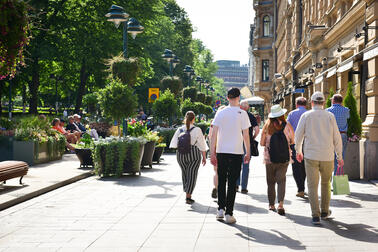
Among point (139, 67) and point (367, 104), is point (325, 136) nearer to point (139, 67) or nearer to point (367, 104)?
point (367, 104)

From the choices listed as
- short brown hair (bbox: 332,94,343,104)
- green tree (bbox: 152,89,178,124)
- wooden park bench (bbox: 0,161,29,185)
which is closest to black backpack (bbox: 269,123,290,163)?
short brown hair (bbox: 332,94,343,104)

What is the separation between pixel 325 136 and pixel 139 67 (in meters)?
9.16

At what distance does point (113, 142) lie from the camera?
13539 millimetres

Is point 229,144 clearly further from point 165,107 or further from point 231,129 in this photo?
point 165,107

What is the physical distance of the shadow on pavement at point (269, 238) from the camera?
620cm

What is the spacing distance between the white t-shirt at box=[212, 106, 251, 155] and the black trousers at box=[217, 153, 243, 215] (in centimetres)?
9

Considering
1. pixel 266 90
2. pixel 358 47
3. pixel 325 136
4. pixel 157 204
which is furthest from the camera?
pixel 266 90

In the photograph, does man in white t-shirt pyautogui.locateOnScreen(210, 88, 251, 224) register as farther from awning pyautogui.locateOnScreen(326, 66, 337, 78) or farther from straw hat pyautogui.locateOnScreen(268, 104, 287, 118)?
awning pyautogui.locateOnScreen(326, 66, 337, 78)

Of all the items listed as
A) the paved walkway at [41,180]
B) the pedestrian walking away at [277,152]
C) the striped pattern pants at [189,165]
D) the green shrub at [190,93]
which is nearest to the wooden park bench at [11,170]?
the paved walkway at [41,180]

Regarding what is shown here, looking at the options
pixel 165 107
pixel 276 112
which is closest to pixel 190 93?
pixel 165 107

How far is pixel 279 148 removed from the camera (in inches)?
328

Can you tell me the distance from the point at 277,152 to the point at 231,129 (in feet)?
3.23

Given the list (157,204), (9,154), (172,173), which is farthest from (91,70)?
(157,204)

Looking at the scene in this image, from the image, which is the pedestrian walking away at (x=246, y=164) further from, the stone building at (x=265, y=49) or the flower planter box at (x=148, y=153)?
the stone building at (x=265, y=49)
